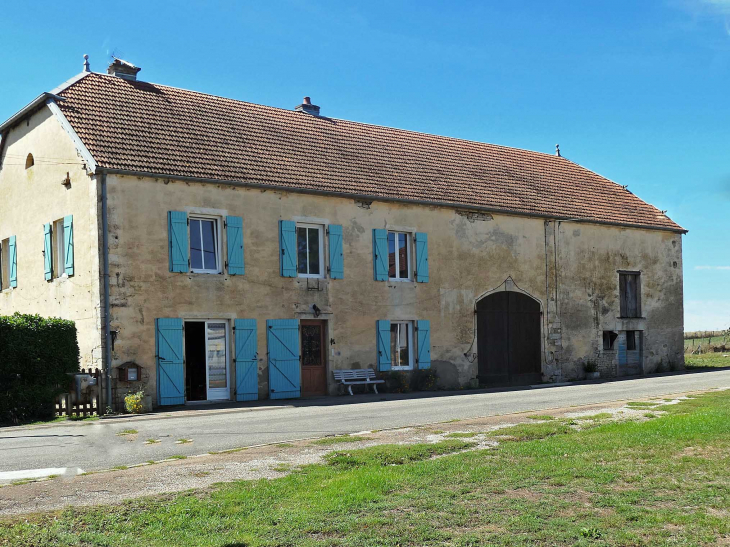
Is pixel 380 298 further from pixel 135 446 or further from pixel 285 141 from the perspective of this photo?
pixel 135 446

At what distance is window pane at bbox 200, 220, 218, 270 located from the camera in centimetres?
1909

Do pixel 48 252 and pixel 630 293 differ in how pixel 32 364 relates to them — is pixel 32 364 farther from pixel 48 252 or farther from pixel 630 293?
pixel 630 293

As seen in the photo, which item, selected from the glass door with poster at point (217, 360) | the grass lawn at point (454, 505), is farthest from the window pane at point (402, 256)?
the grass lawn at point (454, 505)

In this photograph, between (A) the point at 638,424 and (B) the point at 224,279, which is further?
(B) the point at 224,279

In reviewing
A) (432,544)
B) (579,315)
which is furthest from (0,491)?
(579,315)

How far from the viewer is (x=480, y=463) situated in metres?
8.20

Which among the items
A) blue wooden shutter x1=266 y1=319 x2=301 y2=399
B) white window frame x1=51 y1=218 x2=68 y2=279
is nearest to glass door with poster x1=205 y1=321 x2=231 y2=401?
blue wooden shutter x1=266 y1=319 x2=301 y2=399

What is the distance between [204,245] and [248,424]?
6905 millimetres

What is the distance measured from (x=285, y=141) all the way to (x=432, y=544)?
58.8 feet

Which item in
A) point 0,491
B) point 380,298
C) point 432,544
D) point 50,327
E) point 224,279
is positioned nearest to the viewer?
point 432,544

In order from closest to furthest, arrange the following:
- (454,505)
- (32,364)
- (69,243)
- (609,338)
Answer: (454,505) < (32,364) < (69,243) < (609,338)

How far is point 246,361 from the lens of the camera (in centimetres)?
1908

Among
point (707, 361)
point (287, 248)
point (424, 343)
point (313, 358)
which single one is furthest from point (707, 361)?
point (287, 248)

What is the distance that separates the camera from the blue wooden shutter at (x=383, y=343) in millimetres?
21469
